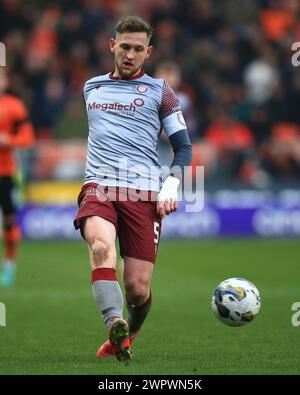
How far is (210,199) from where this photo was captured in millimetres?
18094

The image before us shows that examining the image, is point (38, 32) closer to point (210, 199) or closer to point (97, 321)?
point (210, 199)

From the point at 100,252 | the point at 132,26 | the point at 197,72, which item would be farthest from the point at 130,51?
the point at 197,72

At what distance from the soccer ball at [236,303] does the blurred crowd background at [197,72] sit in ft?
35.4

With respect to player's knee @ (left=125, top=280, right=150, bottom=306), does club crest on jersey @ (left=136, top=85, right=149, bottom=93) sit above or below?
above

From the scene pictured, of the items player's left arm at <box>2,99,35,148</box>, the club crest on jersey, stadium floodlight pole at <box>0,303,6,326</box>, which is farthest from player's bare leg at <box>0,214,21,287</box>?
the club crest on jersey

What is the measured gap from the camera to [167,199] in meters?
6.63

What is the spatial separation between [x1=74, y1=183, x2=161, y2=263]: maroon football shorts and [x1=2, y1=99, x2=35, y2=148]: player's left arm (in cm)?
578

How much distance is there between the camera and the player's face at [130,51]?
22.5 ft

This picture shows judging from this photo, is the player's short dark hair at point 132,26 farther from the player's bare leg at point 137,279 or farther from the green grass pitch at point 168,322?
the green grass pitch at point 168,322

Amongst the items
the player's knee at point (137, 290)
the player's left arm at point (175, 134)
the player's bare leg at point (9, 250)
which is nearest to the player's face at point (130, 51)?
the player's left arm at point (175, 134)

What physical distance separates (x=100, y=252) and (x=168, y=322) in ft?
8.51

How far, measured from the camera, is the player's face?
6863 millimetres

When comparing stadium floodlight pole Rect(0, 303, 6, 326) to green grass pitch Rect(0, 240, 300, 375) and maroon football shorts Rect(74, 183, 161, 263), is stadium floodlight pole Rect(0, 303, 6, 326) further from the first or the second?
maroon football shorts Rect(74, 183, 161, 263)

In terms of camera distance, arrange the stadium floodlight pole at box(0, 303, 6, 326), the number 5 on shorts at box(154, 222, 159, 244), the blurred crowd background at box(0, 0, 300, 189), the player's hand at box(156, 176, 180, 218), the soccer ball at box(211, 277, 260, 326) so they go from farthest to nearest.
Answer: the blurred crowd background at box(0, 0, 300, 189) → the stadium floodlight pole at box(0, 303, 6, 326) → the soccer ball at box(211, 277, 260, 326) → the number 5 on shorts at box(154, 222, 159, 244) → the player's hand at box(156, 176, 180, 218)
